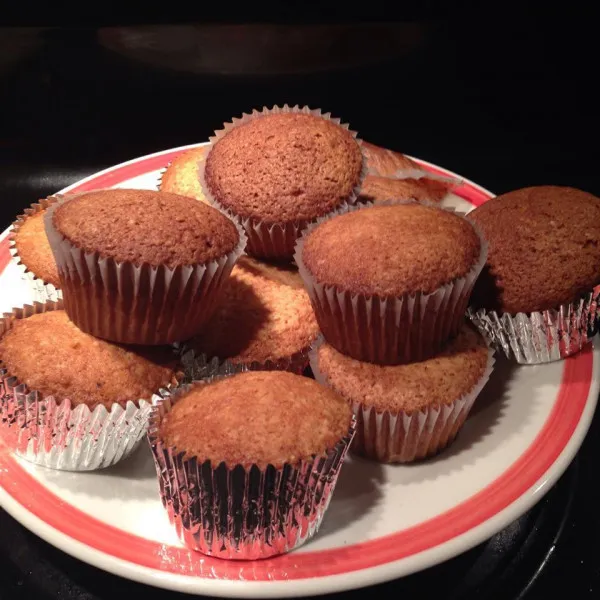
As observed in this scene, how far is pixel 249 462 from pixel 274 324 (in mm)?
535

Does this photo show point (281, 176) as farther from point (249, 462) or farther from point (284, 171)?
point (249, 462)

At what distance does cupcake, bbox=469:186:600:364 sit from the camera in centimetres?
181

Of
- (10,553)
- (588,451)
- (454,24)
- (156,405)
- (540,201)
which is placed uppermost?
(454,24)

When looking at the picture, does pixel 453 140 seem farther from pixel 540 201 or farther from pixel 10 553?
pixel 10 553

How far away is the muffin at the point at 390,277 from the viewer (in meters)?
1.54

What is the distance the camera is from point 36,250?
2008 millimetres

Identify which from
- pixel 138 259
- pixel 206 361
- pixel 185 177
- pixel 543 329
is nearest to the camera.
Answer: pixel 138 259

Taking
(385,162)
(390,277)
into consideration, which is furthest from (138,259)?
(385,162)

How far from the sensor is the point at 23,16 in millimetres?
2330

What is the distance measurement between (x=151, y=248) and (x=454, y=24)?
140 centimetres

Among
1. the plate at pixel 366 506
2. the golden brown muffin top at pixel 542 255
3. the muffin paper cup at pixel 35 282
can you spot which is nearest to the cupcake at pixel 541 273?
the golden brown muffin top at pixel 542 255

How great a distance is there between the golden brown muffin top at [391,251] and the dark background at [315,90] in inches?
29.5

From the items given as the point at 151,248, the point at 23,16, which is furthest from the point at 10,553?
the point at 23,16

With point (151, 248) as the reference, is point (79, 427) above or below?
below
